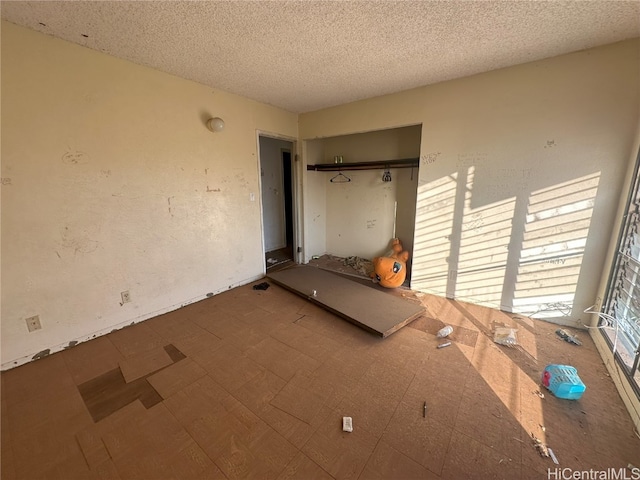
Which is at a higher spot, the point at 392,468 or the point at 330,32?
the point at 330,32

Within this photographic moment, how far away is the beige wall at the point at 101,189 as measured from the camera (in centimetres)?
182

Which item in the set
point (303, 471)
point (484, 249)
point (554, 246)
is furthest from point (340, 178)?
point (303, 471)

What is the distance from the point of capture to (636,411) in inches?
57.4

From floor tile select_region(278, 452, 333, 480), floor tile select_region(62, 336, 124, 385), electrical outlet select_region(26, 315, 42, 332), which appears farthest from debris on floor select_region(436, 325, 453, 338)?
electrical outlet select_region(26, 315, 42, 332)

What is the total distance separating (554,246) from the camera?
2402 millimetres

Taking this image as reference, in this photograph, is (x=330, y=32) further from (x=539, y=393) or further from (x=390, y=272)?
(x=539, y=393)

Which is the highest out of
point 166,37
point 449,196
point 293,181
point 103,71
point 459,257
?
point 166,37

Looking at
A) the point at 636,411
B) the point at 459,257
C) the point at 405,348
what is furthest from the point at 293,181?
the point at 636,411

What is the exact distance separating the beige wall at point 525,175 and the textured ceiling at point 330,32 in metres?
0.24

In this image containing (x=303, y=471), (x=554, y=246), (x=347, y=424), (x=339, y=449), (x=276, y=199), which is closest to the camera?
(x=303, y=471)

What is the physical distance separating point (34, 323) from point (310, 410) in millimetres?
2240

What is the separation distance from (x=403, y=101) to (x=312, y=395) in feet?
10.4

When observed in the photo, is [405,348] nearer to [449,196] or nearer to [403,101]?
[449,196]

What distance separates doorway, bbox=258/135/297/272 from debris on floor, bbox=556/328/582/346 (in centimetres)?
355
